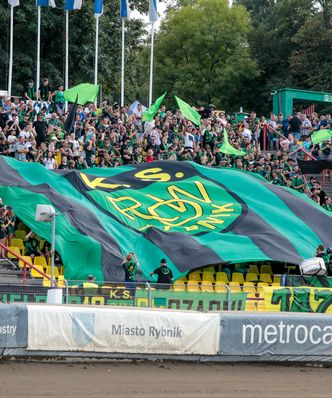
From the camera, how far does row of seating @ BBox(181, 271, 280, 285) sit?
2700cm

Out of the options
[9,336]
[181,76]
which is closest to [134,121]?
[9,336]

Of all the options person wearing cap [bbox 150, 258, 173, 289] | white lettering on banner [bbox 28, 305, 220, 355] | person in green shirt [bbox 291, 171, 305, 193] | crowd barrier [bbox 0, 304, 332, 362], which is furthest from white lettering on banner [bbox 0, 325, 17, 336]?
person in green shirt [bbox 291, 171, 305, 193]

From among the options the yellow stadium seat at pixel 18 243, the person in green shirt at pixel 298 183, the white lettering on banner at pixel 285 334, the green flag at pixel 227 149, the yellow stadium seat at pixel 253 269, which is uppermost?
the green flag at pixel 227 149

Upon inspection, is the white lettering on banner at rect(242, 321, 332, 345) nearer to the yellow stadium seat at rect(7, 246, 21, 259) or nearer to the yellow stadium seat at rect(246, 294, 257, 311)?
the yellow stadium seat at rect(246, 294, 257, 311)

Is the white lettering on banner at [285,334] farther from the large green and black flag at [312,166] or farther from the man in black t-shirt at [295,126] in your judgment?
the man in black t-shirt at [295,126]

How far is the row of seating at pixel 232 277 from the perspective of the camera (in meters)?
27.0

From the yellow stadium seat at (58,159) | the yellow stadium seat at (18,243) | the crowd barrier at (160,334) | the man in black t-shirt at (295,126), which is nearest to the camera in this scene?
the crowd barrier at (160,334)

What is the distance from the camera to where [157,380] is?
58.8 ft

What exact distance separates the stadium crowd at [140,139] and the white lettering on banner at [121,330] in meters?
11.0

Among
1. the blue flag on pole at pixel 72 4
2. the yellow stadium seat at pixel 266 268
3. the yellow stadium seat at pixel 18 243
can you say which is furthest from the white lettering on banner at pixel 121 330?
the blue flag on pole at pixel 72 4

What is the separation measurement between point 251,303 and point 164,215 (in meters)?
7.84

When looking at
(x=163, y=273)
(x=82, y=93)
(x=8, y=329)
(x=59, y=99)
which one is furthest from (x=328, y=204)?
(x=8, y=329)

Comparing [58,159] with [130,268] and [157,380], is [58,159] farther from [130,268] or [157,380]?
[157,380]

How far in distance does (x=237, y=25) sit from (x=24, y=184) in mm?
44681
